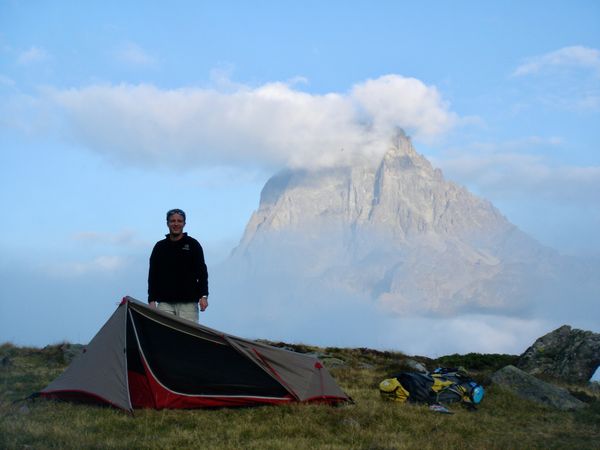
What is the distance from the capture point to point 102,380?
10.2 metres

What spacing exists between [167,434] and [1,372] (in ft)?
27.2

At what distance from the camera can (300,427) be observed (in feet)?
30.1

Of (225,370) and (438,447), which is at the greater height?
(225,370)

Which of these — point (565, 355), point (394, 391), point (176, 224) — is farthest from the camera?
point (565, 355)

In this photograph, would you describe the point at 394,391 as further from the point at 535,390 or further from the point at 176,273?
the point at 176,273

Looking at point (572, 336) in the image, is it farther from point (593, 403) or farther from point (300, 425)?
point (300, 425)

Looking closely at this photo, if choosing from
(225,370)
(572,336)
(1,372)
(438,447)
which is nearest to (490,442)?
(438,447)

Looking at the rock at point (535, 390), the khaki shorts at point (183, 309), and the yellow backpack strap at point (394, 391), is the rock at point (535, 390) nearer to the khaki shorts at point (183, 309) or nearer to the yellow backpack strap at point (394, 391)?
the yellow backpack strap at point (394, 391)

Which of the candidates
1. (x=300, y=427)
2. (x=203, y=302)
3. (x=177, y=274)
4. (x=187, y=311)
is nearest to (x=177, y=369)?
(x=187, y=311)

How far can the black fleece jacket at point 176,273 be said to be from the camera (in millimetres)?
11391

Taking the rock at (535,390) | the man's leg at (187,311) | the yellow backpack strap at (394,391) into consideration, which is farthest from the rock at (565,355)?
the man's leg at (187,311)

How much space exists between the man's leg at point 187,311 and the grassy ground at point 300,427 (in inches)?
76.9

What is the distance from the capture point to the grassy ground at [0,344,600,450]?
8.31 metres

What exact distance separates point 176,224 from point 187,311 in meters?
1.51
